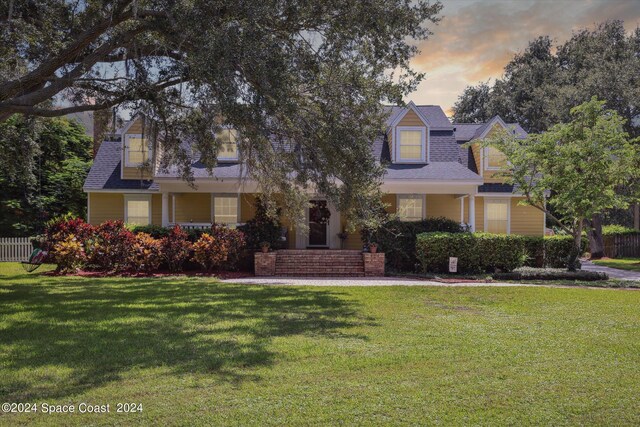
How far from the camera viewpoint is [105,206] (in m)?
22.4

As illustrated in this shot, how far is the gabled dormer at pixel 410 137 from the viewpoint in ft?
70.6

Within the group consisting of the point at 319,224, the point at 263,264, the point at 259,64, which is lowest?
the point at 263,264

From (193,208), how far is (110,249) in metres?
5.97

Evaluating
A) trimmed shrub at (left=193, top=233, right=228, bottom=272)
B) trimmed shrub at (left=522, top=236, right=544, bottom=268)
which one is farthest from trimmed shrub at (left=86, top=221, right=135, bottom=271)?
trimmed shrub at (left=522, top=236, right=544, bottom=268)

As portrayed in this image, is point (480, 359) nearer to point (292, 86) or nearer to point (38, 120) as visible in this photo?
point (292, 86)

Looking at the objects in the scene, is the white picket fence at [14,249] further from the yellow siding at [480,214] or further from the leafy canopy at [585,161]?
the leafy canopy at [585,161]

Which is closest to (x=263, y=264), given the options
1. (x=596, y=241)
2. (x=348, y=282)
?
(x=348, y=282)

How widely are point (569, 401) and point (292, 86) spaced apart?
7.50m

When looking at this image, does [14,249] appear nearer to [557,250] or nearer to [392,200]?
[392,200]

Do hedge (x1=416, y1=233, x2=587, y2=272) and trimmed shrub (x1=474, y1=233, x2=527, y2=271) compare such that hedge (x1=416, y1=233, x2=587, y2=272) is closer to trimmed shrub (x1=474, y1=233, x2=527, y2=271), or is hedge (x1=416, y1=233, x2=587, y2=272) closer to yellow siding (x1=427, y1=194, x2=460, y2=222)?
trimmed shrub (x1=474, y1=233, x2=527, y2=271)

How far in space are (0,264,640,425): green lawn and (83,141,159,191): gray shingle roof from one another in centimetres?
1123

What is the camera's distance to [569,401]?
457 centimetres

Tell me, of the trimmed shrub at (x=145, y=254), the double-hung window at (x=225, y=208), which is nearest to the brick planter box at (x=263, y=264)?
the trimmed shrub at (x=145, y=254)

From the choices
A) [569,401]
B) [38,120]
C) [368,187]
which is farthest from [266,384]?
[38,120]
